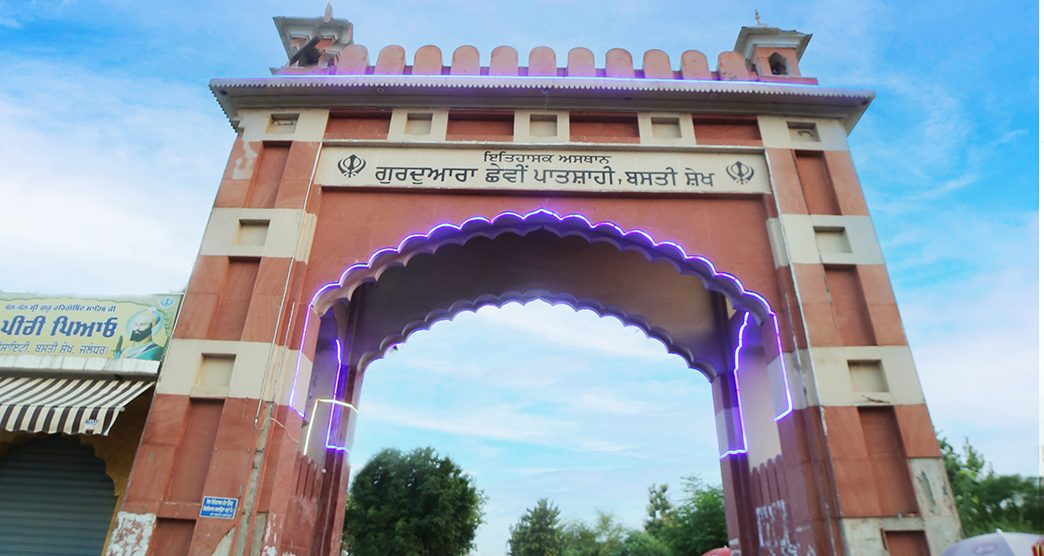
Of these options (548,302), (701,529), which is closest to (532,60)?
(548,302)

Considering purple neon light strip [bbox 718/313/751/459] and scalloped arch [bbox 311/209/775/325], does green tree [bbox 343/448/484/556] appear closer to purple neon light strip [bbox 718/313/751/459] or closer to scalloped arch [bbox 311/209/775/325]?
purple neon light strip [bbox 718/313/751/459]

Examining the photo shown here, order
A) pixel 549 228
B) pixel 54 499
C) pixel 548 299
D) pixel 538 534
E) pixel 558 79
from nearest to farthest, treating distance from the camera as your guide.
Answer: pixel 54 499 < pixel 549 228 < pixel 558 79 < pixel 548 299 < pixel 538 534

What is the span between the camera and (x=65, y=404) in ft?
21.8

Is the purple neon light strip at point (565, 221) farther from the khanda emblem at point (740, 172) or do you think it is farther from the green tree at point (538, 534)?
the green tree at point (538, 534)

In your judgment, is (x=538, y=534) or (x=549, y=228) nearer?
(x=549, y=228)

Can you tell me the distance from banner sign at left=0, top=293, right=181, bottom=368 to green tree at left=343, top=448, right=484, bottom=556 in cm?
2116

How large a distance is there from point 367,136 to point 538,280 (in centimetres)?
404

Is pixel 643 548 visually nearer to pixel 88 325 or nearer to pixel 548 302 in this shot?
pixel 548 302

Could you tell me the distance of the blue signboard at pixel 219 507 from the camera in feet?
19.9

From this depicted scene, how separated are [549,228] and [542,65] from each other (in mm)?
2684

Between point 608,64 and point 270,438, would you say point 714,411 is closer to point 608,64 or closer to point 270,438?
point 608,64

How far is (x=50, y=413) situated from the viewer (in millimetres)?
6559

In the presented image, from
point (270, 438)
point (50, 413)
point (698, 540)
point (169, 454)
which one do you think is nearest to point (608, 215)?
point (270, 438)

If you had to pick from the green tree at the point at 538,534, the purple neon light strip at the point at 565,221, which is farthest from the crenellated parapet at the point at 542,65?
the green tree at the point at 538,534
